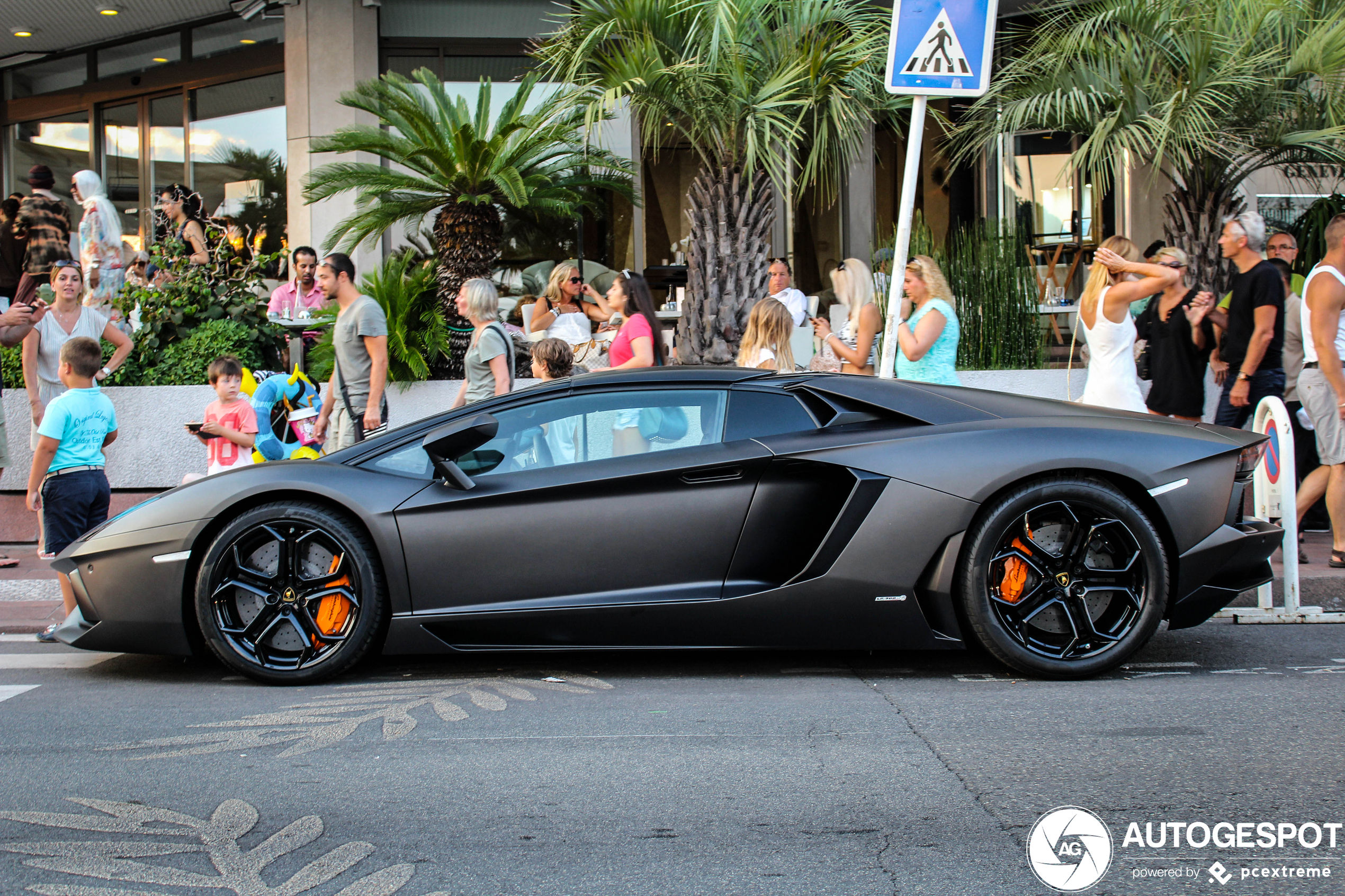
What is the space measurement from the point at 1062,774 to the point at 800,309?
8134mm

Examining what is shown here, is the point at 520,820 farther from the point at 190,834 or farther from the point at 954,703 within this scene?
the point at 954,703

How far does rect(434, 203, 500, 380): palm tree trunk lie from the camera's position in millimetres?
9914

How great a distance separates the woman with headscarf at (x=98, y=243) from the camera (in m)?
10.5

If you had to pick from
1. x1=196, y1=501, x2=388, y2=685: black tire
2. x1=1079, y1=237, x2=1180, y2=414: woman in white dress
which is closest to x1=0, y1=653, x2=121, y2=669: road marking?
x1=196, y1=501, x2=388, y2=685: black tire

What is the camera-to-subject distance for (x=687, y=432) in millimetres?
4480

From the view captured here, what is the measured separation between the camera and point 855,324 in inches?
287

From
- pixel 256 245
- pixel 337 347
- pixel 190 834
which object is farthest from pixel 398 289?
pixel 190 834

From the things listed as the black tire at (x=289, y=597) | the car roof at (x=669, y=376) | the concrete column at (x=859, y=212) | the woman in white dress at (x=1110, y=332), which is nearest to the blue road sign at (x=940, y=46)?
the woman in white dress at (x=1110, y=332)

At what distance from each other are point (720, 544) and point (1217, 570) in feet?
6.01

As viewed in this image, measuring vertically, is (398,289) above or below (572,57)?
below

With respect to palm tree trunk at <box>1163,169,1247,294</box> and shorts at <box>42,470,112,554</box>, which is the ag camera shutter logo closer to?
shorts at <box>42,470,112,554</box>

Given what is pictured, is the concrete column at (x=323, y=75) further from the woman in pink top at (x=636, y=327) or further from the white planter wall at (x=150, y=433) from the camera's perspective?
the woman in pink top at (x=636, y=327)

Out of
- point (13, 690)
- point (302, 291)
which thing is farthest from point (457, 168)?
point (13, 690)

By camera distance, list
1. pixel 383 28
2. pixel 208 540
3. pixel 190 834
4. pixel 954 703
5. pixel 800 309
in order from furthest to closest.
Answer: pixel 383 28
pixel 800 309
pixel 208 540
pixel 954 703
pixel 190 834
